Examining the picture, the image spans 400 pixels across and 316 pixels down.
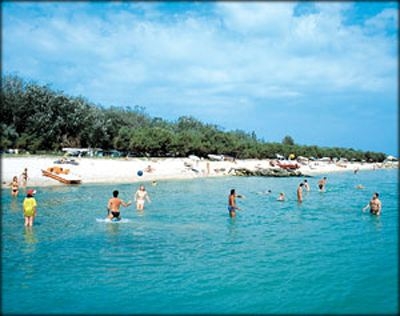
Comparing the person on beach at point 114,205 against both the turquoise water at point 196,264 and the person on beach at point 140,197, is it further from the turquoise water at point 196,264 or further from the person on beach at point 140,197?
the person on beach at point 140,197

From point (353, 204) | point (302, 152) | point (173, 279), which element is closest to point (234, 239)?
point (173, 279)

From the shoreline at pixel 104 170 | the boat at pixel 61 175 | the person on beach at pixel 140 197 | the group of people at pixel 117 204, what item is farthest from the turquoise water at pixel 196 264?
the shoreline at pixel 104 170

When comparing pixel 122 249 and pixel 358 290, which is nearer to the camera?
pixel 358 290

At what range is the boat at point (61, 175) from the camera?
124 ft

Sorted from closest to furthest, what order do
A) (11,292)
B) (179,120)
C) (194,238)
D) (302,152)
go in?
(11,292), (194,238), (302,152), (179,120)

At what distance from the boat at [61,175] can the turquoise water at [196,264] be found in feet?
47.1

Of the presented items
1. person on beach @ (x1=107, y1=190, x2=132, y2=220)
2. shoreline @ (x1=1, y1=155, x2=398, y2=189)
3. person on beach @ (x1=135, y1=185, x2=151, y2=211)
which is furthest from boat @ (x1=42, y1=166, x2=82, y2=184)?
person on beach @ (x1=107, y1=190, x2=132, y2=220)

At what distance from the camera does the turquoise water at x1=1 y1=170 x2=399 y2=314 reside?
9.58 meters

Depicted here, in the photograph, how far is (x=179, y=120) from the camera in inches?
5217

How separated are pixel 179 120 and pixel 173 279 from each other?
401 ft

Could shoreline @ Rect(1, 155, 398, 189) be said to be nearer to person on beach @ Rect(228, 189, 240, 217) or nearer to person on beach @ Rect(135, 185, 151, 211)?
person on beach @ Rect(135, 185, 151, 211)

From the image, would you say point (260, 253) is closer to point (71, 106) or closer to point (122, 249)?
point (122, 249)

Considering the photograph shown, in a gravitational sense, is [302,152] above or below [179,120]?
below

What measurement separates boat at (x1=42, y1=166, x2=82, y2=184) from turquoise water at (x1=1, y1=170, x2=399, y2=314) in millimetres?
14361
